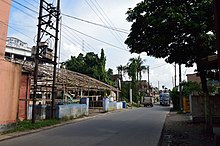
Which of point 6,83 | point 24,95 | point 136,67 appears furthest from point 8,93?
point 136,67

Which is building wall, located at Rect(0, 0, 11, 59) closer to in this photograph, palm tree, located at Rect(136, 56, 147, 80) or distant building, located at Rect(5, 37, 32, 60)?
distant building, located at Rect(5, 37, 32, 60)

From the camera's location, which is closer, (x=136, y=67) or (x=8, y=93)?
(x=8, y=93)

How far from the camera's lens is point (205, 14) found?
1078cm

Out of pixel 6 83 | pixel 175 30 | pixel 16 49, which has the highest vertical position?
pixel 16 49

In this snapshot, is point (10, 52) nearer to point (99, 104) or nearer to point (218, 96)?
point (99, 104)

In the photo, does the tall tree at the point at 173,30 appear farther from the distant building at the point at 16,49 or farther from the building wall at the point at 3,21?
the distant building at the point at 16,49

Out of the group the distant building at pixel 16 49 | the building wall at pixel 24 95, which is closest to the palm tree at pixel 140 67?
the distant building at pixel 16 49

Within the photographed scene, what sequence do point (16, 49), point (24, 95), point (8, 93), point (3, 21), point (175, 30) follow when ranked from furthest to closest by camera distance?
point (16, 49) → point (24, 95) → point (3, 21) → point (8, 93) → point (175, 30)

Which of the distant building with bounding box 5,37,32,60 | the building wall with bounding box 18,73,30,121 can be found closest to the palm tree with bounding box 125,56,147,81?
the distant building with bounding box 5,37,32,60

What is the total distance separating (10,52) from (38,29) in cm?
2796

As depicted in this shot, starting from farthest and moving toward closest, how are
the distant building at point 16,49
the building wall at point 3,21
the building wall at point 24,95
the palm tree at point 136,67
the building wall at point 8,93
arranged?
the palm tree at point 136,67
the distant building at point 16,49
the building wall at point 24,95
the building wall at point 3,21
the building wall at point 8,93

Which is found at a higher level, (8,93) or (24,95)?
(8,93)

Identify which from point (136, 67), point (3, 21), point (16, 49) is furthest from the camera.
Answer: point (136, 67)

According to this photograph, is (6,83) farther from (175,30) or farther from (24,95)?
(175,30)
